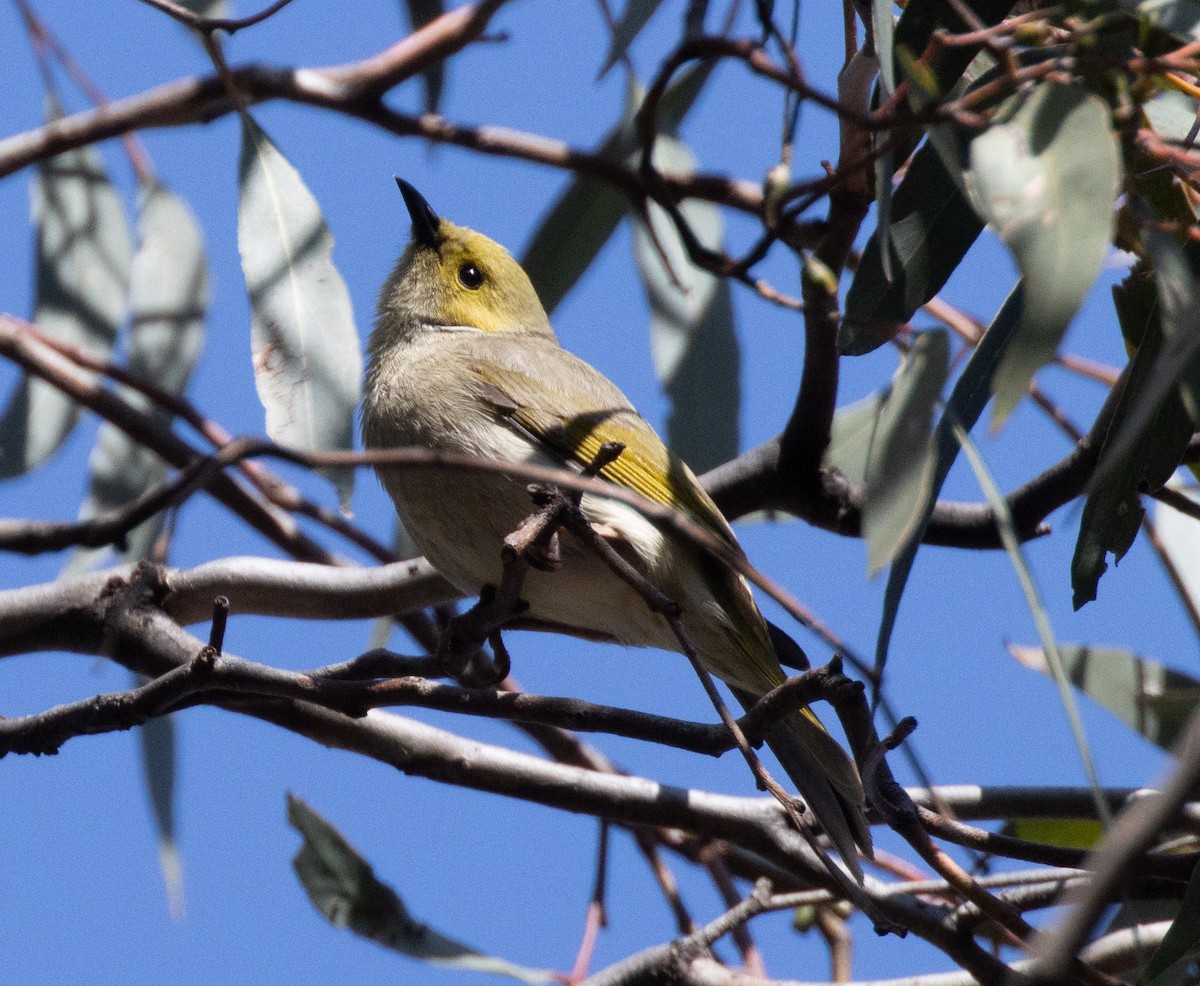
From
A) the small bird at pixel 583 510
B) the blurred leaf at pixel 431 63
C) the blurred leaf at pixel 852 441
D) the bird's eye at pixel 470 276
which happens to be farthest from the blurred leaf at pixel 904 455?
the bird's eye at pixel 470 276

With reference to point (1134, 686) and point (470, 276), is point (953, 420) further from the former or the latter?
point (470, 276)

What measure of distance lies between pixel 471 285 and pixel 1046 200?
6.88ft

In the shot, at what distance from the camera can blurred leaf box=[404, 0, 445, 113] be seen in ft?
10.3

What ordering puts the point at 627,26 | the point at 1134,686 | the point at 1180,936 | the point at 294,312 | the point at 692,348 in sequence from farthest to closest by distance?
the point at 692,348 < the point at 1134,686 < the point at 294,312 < the point at 627,26 < the point at 1180,936

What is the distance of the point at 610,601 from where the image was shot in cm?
249

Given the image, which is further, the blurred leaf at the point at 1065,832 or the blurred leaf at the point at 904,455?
the blurred leaf at the point at 1065,832

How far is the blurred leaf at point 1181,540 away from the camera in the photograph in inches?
120

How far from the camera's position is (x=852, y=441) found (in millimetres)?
2926

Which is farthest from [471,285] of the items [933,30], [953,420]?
[953,420]

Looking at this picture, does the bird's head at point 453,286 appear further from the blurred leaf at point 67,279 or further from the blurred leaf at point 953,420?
→ the blurred leaf at point 953,420

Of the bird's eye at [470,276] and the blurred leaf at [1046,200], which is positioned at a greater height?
the bird's eye at [470,276]

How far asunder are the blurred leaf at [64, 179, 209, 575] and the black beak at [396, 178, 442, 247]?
1.74ft

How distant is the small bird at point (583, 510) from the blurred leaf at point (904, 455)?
0.70 metres

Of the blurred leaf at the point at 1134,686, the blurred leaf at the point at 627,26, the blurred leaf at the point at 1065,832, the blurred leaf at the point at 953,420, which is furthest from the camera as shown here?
the blurred leaf at the point at 1065,832
